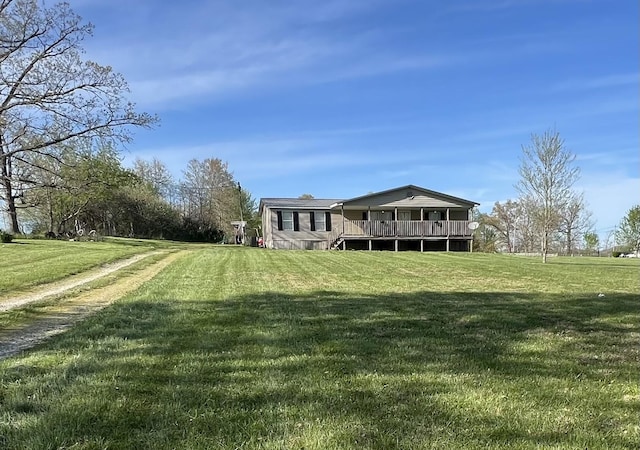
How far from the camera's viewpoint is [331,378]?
146 inches

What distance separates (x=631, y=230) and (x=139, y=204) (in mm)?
46893

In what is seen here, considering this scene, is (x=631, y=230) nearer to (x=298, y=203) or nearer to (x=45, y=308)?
(x=298, y=203)

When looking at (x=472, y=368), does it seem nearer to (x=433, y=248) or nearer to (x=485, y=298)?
(x=485, y=298)

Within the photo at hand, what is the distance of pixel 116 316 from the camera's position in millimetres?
6586

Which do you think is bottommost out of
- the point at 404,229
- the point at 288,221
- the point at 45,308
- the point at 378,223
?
the point at 45,308

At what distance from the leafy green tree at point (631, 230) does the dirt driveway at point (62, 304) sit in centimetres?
4595

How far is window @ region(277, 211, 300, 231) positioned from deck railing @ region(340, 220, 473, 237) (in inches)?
137

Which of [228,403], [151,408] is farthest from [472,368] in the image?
[151,408]

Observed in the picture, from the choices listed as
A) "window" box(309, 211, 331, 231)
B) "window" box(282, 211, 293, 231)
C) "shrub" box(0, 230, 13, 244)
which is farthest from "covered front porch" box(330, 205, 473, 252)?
"shrub" box(0, 230, 13, 244)

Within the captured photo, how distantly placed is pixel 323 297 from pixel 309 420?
5704 millimetres

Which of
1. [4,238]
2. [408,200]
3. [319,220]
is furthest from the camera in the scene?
[319,220]

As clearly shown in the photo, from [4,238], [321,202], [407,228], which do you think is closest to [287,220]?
[321,202]

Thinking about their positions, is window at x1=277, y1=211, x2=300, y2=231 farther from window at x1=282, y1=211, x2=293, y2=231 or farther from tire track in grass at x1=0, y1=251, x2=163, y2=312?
tire track in grass at x1=0, y1=251, x2=163, y2=312

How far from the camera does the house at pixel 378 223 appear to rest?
29.0 meters
